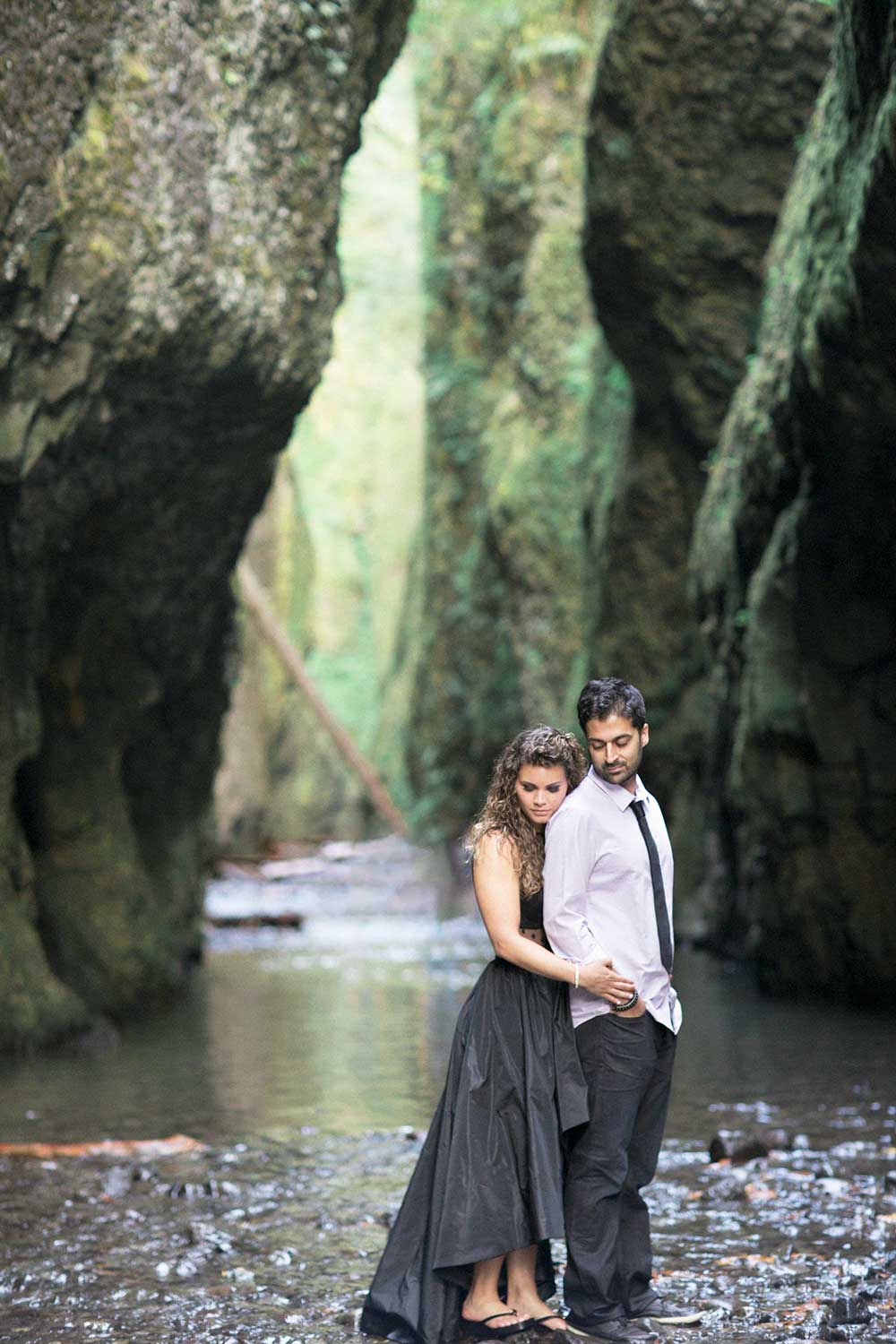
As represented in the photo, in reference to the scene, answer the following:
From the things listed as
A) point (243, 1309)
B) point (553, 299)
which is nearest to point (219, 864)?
point (553, 299)

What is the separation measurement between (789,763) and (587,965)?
28.5ft

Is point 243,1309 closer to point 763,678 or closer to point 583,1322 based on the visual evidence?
point 583,1322

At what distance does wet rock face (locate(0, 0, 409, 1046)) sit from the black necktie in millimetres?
4849

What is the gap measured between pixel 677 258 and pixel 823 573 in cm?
629

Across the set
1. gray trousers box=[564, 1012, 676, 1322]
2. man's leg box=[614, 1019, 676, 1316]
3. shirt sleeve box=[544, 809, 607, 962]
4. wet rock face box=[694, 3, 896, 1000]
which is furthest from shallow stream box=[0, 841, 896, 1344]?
shirt sleeve box=[544, 809, 607, 962]

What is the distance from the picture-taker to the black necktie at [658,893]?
14.6 ft

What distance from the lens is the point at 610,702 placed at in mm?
4410

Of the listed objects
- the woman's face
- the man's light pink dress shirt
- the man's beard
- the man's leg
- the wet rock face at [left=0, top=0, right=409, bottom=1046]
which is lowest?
the man's leg

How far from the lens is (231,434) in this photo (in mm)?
10406

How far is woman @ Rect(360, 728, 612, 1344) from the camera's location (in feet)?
14.1

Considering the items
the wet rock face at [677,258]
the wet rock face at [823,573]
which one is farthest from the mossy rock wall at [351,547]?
the wet rock face at [823,573]

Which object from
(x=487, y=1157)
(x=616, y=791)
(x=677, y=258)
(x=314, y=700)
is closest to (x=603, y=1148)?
(x=487, y=1157)

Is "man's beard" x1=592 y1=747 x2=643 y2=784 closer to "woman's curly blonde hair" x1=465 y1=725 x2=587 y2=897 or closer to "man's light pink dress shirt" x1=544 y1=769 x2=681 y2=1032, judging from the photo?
"man's light pink dress shirt" x1=544 y1=769 x2=681 y2=1032

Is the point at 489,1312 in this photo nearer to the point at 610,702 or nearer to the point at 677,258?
the point at 610,702
